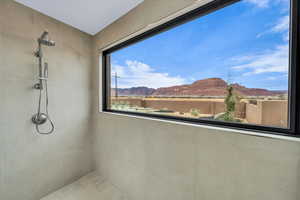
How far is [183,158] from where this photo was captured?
44.1 inches

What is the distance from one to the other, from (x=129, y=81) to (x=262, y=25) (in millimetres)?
1378

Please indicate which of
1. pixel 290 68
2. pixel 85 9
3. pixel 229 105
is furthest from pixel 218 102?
pixel 85 9

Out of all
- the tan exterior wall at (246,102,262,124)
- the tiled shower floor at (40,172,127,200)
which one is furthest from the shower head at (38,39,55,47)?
→ the tan exterior wall at (246,102,262,124)

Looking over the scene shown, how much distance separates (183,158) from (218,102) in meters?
0.52

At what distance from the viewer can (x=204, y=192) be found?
99 centimetres

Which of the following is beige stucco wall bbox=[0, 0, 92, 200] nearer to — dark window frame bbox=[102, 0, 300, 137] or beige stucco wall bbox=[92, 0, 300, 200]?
beige stucco wall bbox=[92, 0, 300, 200]

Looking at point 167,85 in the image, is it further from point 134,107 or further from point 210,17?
point 210,17

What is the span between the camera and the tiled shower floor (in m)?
1.70

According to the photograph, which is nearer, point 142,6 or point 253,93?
point 253,93

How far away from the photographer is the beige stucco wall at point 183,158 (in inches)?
29.3

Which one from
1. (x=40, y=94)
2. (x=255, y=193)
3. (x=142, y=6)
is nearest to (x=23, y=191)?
(x=40, y=94)

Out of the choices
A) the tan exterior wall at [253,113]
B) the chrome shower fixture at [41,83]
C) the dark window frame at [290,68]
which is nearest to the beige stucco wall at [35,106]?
the chrome shower fixture at [41,83]

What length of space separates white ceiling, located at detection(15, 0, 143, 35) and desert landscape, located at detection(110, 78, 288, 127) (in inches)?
35.8

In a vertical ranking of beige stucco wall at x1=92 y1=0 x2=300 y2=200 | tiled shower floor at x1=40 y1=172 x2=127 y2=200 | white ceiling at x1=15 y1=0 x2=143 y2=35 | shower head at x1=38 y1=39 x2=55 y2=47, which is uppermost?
white ceiling at x1=15 y1=0 x2=143 y2=35
